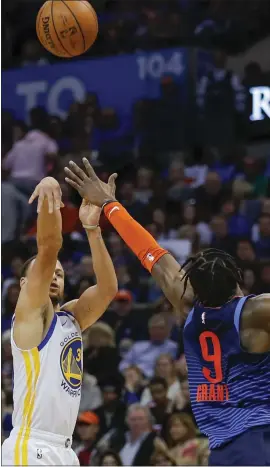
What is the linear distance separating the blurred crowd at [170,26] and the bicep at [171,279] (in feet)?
33.1

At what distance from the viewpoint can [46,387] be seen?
16.1ft

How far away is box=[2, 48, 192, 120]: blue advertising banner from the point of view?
45.7 ft

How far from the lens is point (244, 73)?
47.5 ft

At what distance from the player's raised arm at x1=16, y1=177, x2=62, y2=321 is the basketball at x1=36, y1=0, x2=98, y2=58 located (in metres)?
2.01

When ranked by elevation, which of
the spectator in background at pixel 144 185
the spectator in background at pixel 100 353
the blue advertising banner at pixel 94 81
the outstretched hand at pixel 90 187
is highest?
the blue advertising banner at pixel 94 81

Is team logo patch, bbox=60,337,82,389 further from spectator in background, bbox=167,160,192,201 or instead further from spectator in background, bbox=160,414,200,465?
spectator in background, bbox=167,160,192,201

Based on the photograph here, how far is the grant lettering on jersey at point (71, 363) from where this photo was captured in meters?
4.98

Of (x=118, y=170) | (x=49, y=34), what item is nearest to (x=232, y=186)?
(x=118, y=170)

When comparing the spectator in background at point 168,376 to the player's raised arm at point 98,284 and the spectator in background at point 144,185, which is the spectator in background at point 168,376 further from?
the spectator in background at point 144,185

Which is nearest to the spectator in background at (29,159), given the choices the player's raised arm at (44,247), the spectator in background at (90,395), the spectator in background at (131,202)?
the spectator in background at (131,202)

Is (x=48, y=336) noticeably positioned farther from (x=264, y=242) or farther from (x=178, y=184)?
(x=178, y=184)

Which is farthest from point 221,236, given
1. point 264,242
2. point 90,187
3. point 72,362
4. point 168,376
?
point 72,362

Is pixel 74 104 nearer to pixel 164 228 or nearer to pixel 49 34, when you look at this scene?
pixel 164 228

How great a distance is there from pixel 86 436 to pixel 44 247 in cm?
431
